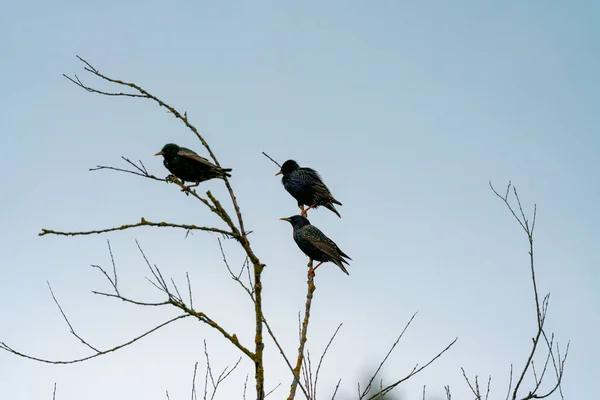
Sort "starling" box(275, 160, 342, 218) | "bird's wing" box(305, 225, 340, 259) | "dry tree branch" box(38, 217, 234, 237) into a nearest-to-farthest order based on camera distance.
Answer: "dry tree branch" box(38, 217, 234, 237) → "bird's wing" box(305, 225, 340, 259) → "starling" box(275, 160, 342, 218)

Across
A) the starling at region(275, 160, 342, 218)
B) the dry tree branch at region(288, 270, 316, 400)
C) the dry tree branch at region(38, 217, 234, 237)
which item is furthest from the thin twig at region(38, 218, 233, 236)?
the starling at region(275, 160, 342, 218)

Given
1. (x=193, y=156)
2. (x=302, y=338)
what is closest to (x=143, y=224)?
(x=302, y=338)

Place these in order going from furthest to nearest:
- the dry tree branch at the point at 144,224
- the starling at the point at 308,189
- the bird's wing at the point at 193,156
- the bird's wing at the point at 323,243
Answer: the starling at the point at 308,189, the bird's wing at the point at 323,243, the bird's wing at the point at 193,156, the dry tree branch at the point at 144,224

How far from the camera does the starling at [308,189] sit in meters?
9.41

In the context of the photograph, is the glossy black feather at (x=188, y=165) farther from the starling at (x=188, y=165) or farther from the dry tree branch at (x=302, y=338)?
the dry tree branch at (x=302, y=338)

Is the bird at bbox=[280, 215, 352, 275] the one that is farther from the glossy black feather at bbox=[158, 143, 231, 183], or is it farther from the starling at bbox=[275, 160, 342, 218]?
the glossy black feather at bbox=[158, 143, 231, 183]

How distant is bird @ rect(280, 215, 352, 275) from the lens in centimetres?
782

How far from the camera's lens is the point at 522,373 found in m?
3.55

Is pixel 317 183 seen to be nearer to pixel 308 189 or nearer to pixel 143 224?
pixel 308 189

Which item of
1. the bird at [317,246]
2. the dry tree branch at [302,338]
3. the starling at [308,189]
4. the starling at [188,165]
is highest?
the starling at [308,189]

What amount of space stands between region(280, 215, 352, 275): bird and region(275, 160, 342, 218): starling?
99cm

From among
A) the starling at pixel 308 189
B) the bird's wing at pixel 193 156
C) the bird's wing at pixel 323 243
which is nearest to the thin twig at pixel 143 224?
the bird's wing at pixel 193 156

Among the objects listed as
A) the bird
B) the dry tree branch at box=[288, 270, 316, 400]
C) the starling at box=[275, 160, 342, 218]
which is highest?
the starling at box=[275, 160, 342, 218]

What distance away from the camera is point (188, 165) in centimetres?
736
